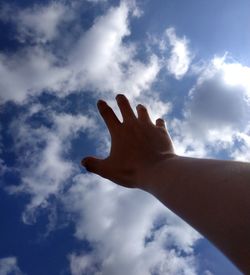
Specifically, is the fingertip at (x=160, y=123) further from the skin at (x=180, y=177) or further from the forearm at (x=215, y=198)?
the forearm at (x=215, y=198)

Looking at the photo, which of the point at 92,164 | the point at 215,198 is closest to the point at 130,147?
the point at 92,164

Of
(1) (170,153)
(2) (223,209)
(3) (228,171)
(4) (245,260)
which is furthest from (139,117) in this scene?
(4) (245,260)

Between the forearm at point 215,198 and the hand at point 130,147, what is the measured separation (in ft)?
1.37

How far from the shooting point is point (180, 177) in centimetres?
238

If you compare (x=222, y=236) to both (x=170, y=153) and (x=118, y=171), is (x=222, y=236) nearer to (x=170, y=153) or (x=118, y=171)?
(x=170, y=153)

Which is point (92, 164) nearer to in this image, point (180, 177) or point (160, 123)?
point (160, 123)

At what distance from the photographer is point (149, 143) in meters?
3.16

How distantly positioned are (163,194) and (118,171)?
0.78m

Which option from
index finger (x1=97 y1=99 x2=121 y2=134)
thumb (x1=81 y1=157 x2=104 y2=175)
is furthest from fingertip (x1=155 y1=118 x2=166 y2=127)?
thumb (x1=81 y1=157 x2=104 y2=175)

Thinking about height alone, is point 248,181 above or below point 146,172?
below

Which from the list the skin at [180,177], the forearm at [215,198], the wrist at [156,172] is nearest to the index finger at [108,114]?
the skin at [180,177]

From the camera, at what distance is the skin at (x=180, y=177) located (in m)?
1.81

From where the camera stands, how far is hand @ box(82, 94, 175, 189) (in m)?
3.05

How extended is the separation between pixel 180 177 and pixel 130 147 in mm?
895
